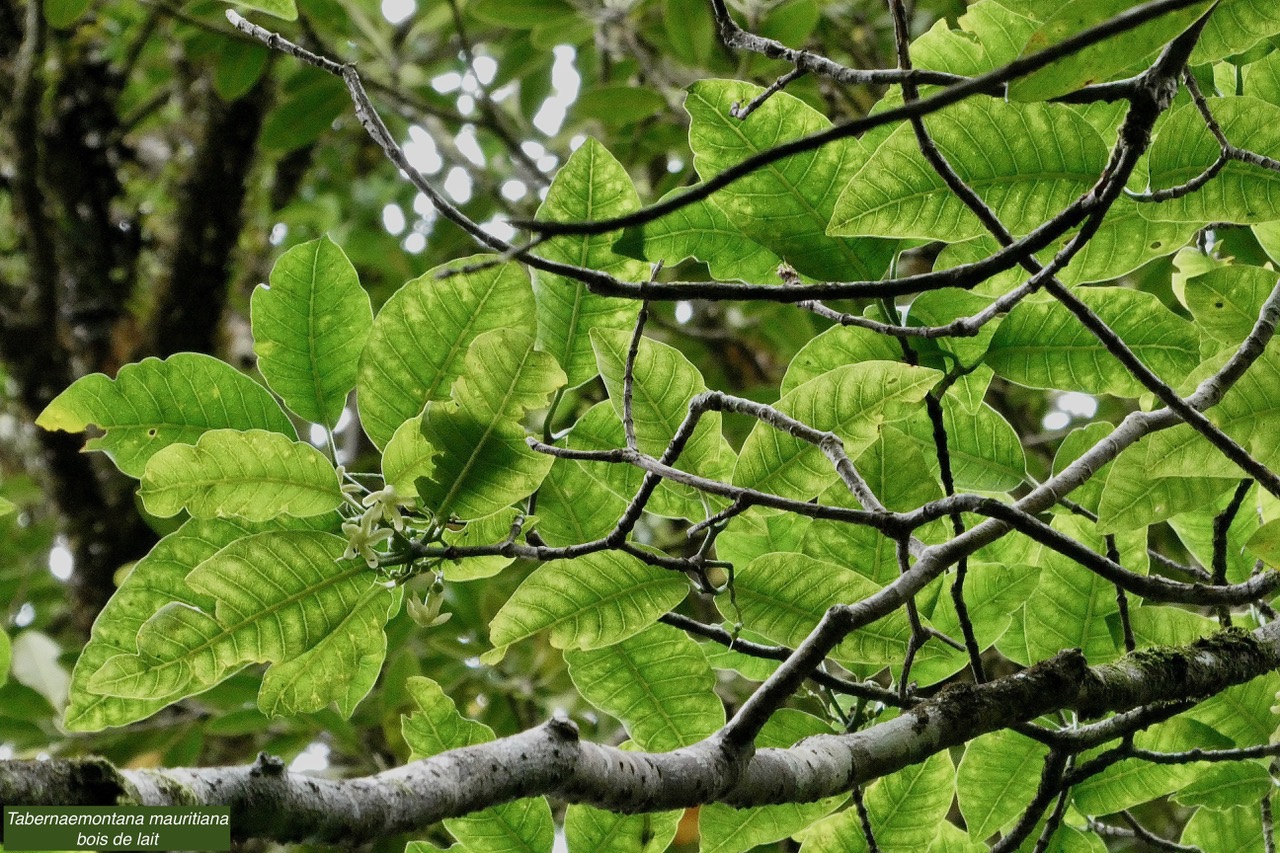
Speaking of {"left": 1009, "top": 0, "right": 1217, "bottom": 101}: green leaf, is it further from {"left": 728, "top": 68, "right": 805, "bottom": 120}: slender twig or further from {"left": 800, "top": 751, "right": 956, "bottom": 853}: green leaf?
{"left": 800, "top": 751, "right": 956, "bottom": 853}: green leaf

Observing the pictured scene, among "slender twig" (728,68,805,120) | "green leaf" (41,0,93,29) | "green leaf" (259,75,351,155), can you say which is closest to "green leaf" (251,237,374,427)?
"slender twig" (728,68,805,120)

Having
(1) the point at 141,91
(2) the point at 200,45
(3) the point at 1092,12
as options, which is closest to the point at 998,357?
(3) the point at 1092,12

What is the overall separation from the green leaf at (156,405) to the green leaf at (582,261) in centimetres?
26

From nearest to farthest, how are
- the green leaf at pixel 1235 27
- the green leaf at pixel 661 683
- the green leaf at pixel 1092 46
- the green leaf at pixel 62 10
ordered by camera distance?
1. the green leaf at pixel 1092 46
2. the green leaf at pixel 1235 27
3. the green leaf at pixel 661 683
4. the green leaf at pixel 62 10

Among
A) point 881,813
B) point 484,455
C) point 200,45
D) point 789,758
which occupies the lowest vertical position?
point 881,813

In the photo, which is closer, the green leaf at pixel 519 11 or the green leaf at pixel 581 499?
the green leaf at pixel 581 499

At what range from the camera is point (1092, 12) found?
27.2 inches

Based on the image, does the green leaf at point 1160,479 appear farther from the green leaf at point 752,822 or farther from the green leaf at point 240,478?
the green leaf at point 240,478

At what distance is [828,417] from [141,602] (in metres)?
0.58

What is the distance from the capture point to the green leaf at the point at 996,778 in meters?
1.13

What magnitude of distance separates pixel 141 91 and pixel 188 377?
12.8ft

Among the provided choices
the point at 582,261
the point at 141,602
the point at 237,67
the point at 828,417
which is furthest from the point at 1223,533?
the point at 237,67

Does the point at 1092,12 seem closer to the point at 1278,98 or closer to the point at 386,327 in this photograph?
the point at 1278,98

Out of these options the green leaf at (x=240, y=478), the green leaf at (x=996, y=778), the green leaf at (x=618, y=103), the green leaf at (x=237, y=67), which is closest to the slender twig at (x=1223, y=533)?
the green leaf at (x=996, y=778)
